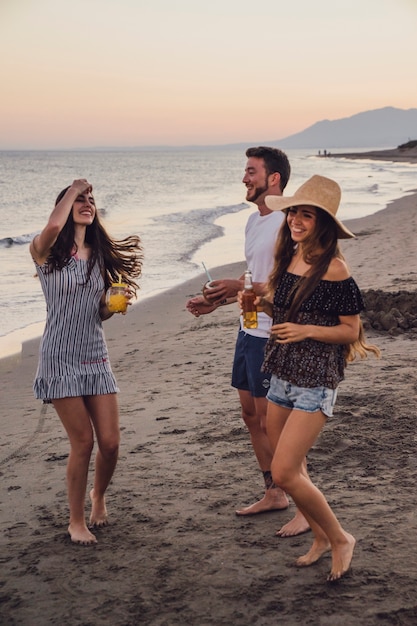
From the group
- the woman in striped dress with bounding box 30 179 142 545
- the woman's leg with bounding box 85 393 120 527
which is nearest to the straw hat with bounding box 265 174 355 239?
the woman in striped dress with bounding box 30 179 142 545

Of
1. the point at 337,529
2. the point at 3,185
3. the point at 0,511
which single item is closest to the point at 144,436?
the point at 0,511

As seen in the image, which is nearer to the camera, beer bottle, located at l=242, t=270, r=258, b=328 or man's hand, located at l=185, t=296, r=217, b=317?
beer bottle, located at l=242, t=270, r=258, b=328

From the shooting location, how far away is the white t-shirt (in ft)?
13.6

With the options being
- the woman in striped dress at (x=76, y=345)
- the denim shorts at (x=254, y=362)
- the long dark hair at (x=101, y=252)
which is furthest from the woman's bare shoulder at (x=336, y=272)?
the long dark hair at (x=101, y=252)

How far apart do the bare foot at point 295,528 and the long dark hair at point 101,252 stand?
5.16 ft

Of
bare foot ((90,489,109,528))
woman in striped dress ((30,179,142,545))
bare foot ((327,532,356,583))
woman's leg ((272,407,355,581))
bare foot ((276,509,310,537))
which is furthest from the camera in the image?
bare foot ((90,489,109,528))

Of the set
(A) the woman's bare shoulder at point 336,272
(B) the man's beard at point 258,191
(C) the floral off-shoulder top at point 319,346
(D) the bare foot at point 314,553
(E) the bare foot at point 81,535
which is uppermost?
(B) the man's beard at point 258,191

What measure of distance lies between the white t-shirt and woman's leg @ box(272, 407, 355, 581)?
747mm

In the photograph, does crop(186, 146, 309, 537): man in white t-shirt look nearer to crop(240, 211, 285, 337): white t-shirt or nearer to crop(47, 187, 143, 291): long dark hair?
crop(240, 211, 285, 337): white t-shirt

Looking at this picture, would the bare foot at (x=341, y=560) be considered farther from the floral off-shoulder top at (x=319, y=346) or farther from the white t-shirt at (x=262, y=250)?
the white t-shirt at (x=262, y=250)

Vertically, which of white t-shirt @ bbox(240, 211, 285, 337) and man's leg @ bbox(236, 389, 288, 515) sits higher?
white t-shirt @ bbox(240, 211, 285, 337)

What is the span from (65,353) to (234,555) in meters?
1.35

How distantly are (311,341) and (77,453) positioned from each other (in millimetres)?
1422

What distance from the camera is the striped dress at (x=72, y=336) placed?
4105 mm
